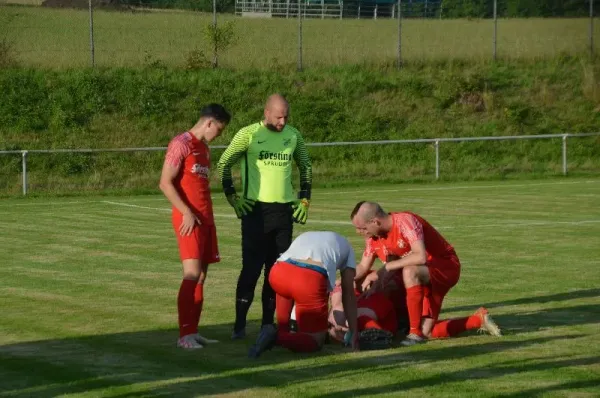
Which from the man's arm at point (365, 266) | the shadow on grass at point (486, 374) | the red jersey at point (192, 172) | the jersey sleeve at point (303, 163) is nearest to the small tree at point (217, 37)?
the jersey sleeve at point (303, 163)

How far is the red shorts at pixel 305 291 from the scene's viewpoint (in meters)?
9.90

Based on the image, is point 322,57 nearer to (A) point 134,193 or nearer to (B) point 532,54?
(B) point 532,54

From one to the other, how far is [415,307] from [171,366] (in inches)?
84.0

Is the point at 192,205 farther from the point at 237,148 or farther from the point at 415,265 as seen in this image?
the point at 415,265

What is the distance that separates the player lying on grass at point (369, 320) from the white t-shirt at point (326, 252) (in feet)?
1.63

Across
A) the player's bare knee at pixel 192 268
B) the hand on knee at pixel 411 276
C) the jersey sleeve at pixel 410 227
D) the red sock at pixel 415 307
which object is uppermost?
the jersey sleeve at pixel 410 227

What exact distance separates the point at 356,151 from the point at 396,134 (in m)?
2.30

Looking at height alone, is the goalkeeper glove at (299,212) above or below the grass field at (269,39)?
below

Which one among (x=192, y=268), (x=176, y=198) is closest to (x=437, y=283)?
(x=192, y=268)

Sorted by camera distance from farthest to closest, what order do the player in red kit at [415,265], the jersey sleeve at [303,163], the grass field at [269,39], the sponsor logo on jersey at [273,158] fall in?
the grass field at [269,39] < the jersey sleeve at [303,163] < the sponsor logo on jersey at [273,158] < the player in red kit at [415,265]

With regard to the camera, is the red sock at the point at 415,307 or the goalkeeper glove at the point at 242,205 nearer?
the red sock at the point at 415,307

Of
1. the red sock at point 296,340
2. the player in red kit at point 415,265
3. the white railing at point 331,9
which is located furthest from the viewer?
the white railing at point 331,9

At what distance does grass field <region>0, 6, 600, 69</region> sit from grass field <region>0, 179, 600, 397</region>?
55.6 ft

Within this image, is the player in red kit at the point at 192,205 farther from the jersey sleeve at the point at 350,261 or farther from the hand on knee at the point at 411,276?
the hand on knee at the point at 411,276
